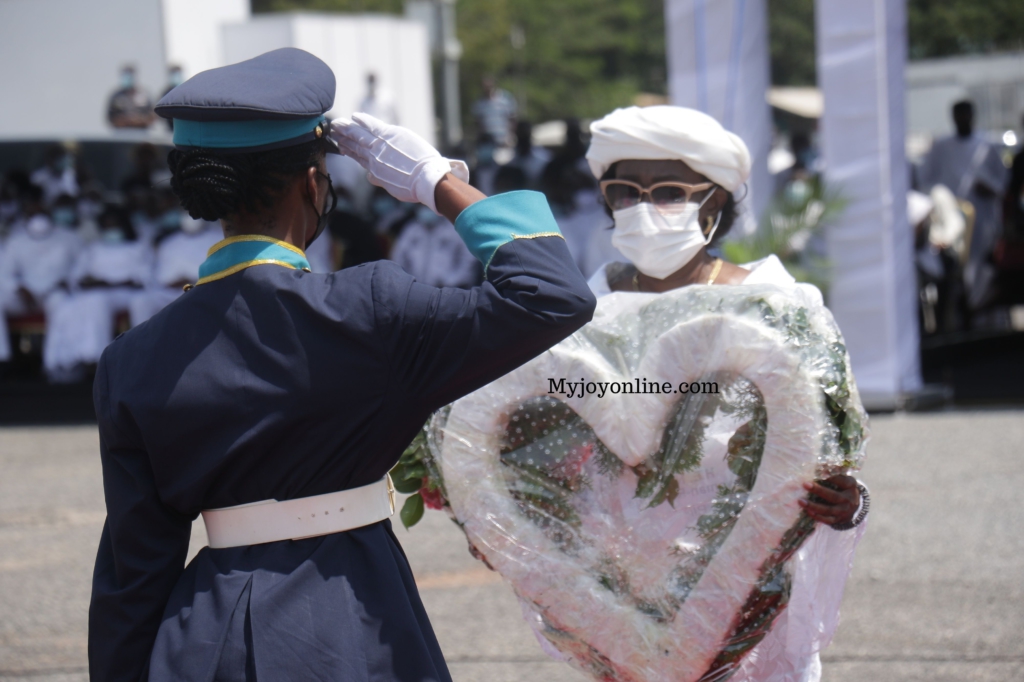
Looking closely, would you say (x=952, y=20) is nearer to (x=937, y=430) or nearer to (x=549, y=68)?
(x=549, y=68)

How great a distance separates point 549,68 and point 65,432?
101ft

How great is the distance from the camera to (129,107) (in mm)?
13117

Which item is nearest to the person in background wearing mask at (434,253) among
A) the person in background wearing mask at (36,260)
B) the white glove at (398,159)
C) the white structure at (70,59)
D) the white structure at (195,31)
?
the person in background wearing mask at (36,260)

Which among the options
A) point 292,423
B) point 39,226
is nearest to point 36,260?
point 39,226

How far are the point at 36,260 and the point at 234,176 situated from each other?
9228 mm

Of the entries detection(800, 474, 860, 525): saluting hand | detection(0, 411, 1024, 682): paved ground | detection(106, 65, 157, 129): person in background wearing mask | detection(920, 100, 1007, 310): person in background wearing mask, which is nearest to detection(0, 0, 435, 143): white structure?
detection(106, 65, 157, 129): person in background wearing mask

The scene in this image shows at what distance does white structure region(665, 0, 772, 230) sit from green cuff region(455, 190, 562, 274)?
6181 millimetres

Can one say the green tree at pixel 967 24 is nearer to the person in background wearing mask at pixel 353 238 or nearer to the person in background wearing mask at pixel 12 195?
the person in background wearing mask at pixel 353 238

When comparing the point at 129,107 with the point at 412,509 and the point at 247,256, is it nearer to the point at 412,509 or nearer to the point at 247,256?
the point at 412,509

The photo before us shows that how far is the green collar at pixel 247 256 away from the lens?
1.87m

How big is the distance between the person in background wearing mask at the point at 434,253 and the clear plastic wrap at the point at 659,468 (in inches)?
295

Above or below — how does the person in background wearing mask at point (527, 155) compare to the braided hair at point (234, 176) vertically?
below

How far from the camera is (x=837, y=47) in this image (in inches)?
303

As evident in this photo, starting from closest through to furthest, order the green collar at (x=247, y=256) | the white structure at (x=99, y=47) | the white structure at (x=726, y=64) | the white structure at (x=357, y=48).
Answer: the green collar at (x=247, y=256) < the white structure at (x=726, y=64) < the white structure at (x=99, y=47) < the white structure at (x=357, y=48)
